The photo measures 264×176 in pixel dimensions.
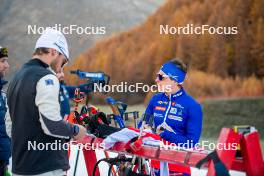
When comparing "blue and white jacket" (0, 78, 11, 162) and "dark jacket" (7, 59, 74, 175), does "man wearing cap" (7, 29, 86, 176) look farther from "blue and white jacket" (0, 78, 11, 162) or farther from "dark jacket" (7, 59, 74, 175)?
"blue and white jacket" (0, 78, 11, 162)

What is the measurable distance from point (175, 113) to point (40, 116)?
2.91 ft

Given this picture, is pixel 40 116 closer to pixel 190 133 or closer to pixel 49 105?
pixel 49 105

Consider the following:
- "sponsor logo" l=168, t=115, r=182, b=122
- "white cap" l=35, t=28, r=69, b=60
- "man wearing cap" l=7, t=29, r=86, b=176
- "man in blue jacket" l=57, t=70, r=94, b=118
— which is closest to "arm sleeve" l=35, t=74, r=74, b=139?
"man wearing cap" l=7, t=29, r=86, b=176

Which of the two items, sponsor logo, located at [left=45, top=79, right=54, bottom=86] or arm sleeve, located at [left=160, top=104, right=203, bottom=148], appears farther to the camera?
arm sleeve, located at [left=160, top=104, right=203, bottom=148]

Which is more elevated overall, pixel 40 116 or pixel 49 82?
pixel 49 82

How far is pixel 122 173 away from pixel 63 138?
1.54 feet

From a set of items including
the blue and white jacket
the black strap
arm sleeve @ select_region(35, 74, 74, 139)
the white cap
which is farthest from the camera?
the blue and white jacket

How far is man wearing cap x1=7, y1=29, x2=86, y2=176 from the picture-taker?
2.05 metres

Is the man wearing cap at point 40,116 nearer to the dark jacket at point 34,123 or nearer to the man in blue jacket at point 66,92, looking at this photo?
the dark jacket at point 34,123

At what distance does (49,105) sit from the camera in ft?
6.66

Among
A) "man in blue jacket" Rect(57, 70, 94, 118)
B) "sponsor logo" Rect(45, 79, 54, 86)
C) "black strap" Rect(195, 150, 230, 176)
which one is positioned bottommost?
"black strap" Rect(195, 150, 230, 176)

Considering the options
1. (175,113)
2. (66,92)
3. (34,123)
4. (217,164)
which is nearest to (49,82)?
(34,123)

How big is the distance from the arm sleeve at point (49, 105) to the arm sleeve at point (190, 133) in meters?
0.75

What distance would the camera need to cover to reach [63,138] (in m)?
2.21
